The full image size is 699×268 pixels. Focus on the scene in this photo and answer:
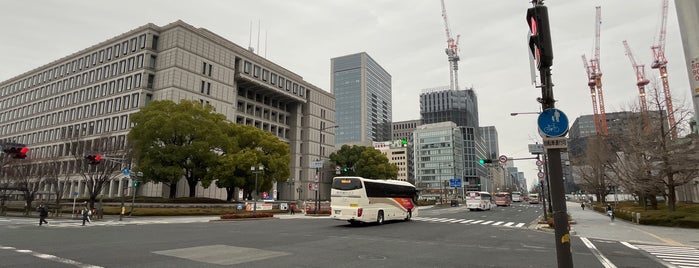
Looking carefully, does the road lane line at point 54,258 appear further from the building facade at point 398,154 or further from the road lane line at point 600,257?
the building facade at point 398,154

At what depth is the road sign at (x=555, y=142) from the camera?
529 cm

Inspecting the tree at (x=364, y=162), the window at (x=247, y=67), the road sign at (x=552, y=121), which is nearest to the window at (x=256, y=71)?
the window at (x=247, y=67)

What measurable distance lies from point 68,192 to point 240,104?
118 feet

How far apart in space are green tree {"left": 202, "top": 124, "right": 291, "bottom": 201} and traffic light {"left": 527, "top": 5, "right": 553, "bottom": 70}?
157 feet

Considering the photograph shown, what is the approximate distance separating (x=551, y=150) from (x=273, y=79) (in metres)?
78.2

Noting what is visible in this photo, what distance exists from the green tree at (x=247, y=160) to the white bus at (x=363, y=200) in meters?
27.7

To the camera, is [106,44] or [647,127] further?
[106,44]

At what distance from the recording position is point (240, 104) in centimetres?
7675

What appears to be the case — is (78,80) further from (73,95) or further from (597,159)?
(597,159)

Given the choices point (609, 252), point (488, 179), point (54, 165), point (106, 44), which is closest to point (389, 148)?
point (488, 179)

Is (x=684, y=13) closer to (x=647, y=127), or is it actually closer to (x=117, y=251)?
(x=117, y=251)

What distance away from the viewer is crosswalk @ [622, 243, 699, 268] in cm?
1190

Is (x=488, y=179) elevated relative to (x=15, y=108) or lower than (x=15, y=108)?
lower

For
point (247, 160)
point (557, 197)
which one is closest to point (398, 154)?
point (247, 160)
